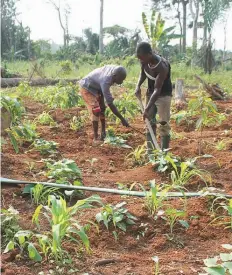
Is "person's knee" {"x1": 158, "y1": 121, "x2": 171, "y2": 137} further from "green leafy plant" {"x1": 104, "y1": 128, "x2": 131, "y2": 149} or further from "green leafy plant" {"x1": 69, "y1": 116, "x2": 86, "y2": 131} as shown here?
"green leafy plant" {"x1": 69, "y1": 116, "x2": 86, "y2": 131}

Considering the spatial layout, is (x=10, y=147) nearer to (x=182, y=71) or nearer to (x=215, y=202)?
(x=215, y=202)

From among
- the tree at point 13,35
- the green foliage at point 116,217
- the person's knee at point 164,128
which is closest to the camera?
the green foliage at point 116,217

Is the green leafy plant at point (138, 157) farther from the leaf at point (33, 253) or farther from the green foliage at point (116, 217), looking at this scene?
the leaf at point (33, 253)

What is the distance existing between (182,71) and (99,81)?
12.5 metres

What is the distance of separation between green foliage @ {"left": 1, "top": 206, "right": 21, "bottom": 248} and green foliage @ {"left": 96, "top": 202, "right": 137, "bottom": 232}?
0.51 metres

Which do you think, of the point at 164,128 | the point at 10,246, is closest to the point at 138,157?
the point at 164,128

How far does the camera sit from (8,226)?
2502 mm

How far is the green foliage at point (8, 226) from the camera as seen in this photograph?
2.43 meters

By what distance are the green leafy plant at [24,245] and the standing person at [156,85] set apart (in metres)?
2.38

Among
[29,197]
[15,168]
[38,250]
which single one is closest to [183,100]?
[15,168]

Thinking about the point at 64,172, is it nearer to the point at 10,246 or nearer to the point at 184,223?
the point at 184,223

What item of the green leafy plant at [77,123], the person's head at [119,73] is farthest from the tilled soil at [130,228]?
the green leafy plant at [77,123]

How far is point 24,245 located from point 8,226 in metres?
0.23

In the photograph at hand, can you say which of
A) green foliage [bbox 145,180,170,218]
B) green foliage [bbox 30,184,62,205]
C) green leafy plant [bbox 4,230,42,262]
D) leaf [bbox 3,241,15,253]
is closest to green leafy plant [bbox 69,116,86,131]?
green foliage [bbox 30,184,62,205]
